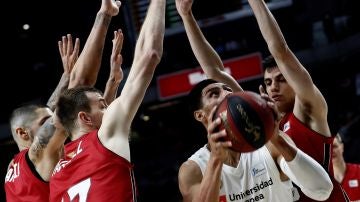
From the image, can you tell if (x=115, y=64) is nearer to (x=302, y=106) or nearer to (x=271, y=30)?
(x=271, y=30)

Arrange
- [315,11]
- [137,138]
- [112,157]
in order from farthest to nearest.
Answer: [137,138] < [315,11] < [112,157]

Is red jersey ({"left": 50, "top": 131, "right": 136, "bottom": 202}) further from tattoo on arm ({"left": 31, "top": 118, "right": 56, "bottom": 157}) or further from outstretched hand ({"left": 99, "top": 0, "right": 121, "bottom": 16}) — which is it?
outstretched hand ({"left": 99, "top": 0, "right": 121, "bottom": 16})

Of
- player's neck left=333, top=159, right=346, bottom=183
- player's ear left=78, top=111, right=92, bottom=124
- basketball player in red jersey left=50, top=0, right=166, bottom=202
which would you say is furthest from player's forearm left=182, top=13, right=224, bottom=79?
A: player's neck left=333, top=159, right=346, bottom=183

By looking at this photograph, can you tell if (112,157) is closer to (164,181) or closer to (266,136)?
(266,136)

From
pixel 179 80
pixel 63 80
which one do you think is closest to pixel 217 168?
pixel 63 80

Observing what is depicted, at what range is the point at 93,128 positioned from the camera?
126 inches

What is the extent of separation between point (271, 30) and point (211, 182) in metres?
1.25

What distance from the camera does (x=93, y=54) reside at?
12.6 feet

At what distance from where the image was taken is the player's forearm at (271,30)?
3.34 m

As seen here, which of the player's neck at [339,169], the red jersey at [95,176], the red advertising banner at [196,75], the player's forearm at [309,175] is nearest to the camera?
the player's forearm at [309,175]

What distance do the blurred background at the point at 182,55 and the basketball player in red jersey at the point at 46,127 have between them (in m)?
4.94

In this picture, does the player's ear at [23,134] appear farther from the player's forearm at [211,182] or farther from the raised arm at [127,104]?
the player's forearm at [211,182]

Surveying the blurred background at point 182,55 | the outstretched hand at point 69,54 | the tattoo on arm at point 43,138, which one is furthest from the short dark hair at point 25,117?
the blurred background at point 182,55

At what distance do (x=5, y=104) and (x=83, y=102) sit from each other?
9466mm
